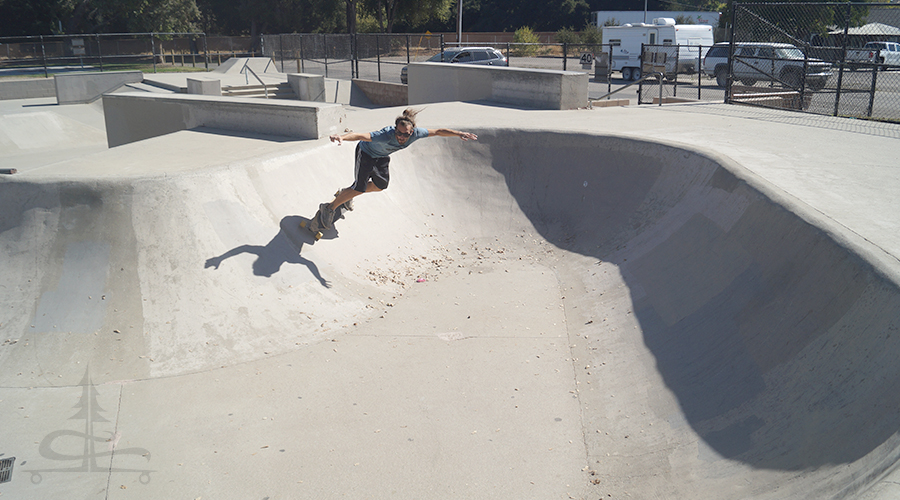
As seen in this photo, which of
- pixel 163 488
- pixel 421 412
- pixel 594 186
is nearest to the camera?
pixel 163 488

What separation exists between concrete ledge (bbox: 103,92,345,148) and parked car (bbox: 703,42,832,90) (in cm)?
976

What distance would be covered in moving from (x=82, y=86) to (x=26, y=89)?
10.7 feet

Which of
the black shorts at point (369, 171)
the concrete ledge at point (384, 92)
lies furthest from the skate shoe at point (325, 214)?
the concrete ledge at point (384, 92)

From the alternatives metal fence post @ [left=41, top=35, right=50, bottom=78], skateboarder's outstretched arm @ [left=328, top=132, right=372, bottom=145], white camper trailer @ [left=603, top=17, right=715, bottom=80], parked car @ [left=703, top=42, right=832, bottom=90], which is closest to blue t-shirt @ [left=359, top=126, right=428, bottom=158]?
skateboarder's outstretched arm @ [left=328, top=132, right=372, bottom=145]

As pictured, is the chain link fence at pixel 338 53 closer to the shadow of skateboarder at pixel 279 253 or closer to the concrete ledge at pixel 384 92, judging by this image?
the concrete ledge at pixel 384 92

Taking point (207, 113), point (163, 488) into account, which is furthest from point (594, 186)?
point (163, 488)

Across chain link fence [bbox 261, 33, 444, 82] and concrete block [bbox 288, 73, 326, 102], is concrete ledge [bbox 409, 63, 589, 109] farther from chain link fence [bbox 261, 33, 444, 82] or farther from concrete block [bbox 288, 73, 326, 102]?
chain link fence [bbox 261, 33, 444, 82]

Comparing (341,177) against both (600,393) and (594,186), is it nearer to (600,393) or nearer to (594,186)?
(594,186)

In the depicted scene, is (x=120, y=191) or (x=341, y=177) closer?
(x=120, y=191)

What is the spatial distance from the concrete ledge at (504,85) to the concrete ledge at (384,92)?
382cm

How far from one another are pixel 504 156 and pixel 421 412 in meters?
6.69

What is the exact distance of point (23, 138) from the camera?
19.0 m

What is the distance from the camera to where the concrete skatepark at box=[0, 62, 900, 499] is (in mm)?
4738

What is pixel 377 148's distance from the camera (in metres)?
7.45
